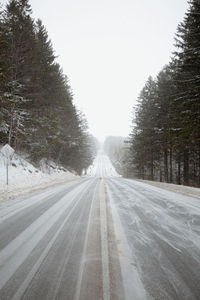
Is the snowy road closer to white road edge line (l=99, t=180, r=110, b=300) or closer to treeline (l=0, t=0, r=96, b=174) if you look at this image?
white road edge line (l=99, t=180, r=110, b=300)

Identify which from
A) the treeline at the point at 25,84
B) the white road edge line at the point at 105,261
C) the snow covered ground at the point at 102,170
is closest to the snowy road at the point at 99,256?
the white road edge line at the point at 105,261

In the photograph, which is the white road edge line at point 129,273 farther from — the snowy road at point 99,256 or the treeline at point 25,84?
the treeline at point 25,84

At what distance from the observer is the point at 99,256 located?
2.39 metres

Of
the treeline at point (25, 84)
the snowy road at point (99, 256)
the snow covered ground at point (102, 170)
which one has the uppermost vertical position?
the treeline at point (25, 84)

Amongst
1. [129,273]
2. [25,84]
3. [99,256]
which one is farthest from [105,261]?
[25,84]

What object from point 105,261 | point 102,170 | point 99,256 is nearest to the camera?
point 105,261

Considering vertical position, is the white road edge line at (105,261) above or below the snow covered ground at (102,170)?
above

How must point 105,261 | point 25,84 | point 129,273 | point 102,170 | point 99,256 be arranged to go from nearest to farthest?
point 129,273 → point 105,261 → point 99,256 → point 25,84 → point 102,170

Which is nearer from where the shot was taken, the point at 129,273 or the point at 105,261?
the point at 129,273

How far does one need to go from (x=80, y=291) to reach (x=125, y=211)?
3195 mm

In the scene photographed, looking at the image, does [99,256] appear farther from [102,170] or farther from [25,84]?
[102,170]

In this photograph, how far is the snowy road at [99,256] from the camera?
68.2 inches

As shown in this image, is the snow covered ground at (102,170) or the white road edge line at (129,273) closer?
the white road edge line at (129,273)

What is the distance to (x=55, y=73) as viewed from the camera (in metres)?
18.2
